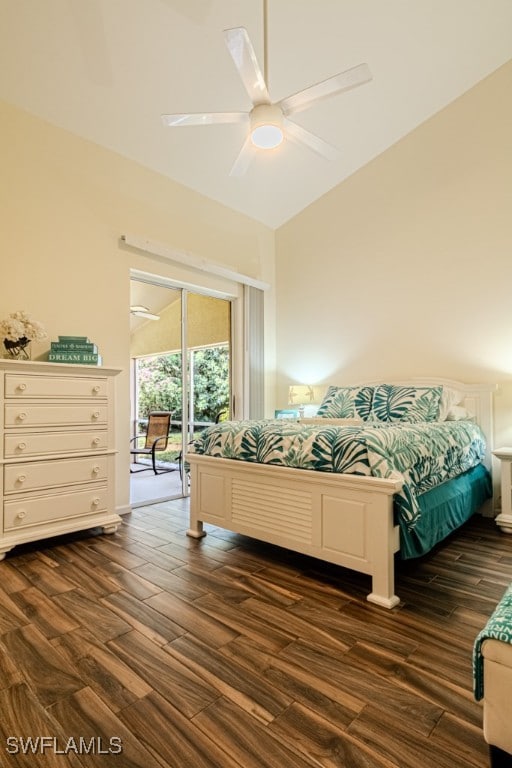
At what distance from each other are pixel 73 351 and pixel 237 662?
231cm

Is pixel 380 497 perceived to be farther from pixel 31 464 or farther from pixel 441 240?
pixel 441 240

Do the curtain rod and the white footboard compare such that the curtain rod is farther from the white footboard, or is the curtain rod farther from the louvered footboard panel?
the louvered footboard panel

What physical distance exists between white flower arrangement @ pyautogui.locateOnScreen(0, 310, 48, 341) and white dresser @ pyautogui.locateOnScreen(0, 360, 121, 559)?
0.82 feet

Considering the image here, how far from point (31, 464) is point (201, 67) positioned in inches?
119

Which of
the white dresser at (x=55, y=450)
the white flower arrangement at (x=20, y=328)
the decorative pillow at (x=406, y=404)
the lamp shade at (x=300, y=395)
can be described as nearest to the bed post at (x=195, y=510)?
the white dresser at (x=55, y=450)

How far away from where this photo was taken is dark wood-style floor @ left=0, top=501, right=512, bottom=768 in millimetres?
1130

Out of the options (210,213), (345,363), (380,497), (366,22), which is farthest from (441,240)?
(380,497)

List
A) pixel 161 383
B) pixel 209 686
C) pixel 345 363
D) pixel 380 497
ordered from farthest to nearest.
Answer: pixel 345 363 < pixel 161 383 < pixel 380 497 < pixel 209 686

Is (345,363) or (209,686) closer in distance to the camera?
(209,686)

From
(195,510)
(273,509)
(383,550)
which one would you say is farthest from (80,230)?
(383,550)

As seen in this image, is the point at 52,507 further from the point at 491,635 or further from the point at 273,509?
the point at 491,635

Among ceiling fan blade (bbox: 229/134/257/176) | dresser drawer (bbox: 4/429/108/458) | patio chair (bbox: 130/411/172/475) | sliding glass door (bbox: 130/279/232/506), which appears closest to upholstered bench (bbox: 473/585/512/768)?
dresser drawer (bbox: 4/429/108/458)

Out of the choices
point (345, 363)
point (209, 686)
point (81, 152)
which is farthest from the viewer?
point (345, 363)

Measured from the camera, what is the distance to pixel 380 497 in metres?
1.89
